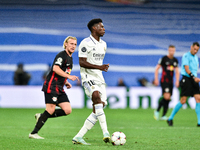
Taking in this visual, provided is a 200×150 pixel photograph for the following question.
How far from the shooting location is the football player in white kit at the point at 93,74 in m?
5.83

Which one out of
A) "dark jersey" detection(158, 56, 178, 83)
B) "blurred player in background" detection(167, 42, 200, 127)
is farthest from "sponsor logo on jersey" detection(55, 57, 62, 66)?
"dark jersey" detection(158, 56, 178, 83)

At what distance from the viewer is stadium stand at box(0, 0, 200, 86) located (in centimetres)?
1994

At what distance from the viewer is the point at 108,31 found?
20.6 meters

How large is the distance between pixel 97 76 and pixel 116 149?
4.07 feet

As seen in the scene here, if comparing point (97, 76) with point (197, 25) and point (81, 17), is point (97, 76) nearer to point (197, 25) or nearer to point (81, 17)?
point (81, 17)

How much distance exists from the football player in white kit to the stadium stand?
13224 millimetres

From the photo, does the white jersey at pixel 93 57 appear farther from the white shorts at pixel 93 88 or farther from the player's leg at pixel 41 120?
the player's leg at pixel 41 120

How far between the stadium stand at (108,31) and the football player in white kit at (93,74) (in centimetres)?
1322

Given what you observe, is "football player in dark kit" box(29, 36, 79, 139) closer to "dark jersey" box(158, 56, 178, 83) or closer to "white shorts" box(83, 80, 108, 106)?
"white shorts" box(83, 80, 108, 106)

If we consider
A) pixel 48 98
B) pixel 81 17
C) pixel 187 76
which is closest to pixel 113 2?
pixel 81 17

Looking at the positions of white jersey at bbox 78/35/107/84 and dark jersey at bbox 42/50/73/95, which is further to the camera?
dark jersey at bbox 42/50/73/95

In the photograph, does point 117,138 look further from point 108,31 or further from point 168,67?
point 108,31

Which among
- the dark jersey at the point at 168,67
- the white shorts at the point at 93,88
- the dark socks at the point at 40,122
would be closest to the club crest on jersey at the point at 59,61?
the white shorts at the point at 93,88

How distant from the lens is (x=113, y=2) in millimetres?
22219
